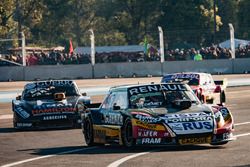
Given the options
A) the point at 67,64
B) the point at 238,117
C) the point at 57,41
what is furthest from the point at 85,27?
the point at 238,117

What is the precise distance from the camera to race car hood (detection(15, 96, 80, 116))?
2217cm

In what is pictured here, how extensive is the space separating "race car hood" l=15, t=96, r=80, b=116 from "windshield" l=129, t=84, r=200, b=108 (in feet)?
20.8

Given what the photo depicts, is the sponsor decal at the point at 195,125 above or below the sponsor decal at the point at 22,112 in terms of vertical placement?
above

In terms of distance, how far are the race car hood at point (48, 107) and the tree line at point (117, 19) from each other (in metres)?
44.3

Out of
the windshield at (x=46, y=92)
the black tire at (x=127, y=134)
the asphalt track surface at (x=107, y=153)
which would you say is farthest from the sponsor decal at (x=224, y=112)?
the windshield at (x=46, y=92)

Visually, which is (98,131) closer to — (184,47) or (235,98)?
(235,98)

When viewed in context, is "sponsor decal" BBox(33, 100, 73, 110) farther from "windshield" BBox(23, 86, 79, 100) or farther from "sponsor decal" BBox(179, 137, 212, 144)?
"sponsor decal" BBox(179, 137, 212, 144)

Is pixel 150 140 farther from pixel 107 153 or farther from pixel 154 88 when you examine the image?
pixel 154 88

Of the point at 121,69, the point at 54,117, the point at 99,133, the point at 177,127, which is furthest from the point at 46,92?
the point at 121,69

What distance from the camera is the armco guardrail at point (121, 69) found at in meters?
53.4

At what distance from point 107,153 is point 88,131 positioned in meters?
2.36

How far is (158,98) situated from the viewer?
15945 mm

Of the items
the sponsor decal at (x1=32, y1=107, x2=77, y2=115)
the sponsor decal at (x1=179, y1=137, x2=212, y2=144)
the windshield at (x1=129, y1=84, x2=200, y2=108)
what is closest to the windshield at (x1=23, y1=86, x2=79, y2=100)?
the sponsor decal at (x1=32, y1=107, x2=77, y2=115)

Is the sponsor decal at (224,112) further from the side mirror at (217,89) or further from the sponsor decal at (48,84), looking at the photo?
the side mirror at (217,89)
